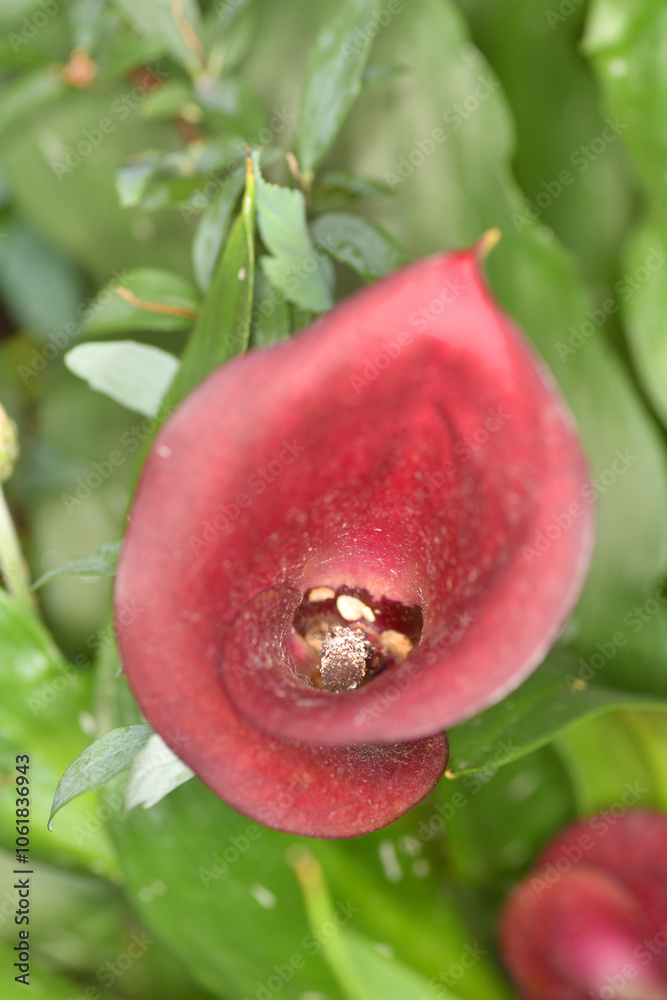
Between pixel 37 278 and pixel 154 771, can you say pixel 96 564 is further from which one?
pixel 37 278

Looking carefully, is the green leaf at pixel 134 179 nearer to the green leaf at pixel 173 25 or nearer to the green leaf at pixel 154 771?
the green leaf at pixel 173 25

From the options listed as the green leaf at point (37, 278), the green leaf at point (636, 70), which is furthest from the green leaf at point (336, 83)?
the green leaf at point (37, 278)

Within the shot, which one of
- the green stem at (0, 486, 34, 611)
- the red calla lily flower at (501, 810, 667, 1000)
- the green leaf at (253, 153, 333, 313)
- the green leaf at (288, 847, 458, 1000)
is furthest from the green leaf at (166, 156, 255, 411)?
the red calla lily flower at (501, 810, 667, 1000)

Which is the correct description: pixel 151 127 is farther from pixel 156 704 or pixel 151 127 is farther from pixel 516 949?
pixel 516 949

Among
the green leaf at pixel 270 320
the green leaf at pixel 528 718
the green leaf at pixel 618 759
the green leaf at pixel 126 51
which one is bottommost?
the green leaf at pixel 618 759

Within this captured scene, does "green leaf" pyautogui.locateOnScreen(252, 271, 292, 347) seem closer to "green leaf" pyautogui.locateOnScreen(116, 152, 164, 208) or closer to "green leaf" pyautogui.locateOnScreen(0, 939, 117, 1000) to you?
"green leaf" pyautogui.locateOnScreen(116, 152, 164, 208)
